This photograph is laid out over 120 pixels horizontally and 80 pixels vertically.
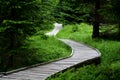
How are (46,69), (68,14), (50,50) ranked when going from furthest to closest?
(68,14), (50,50), (46,69)

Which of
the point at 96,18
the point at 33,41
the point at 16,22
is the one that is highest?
the point at 16,22

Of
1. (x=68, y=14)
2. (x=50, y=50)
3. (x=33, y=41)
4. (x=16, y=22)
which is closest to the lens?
(x=16, y=22)

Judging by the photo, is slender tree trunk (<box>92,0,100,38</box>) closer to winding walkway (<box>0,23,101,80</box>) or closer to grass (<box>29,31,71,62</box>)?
grass (<box>29,31,71,62</box>)

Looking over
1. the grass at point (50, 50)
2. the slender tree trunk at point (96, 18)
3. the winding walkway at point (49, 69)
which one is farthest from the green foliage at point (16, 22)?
the slender tree trunk at point (96, 18)

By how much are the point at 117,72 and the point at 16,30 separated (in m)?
6.81

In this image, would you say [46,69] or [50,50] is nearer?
[46,69]

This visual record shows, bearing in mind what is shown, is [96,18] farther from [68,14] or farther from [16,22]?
[68,14]

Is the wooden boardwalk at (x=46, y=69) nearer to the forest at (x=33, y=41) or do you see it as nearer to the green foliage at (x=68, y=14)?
the forest at (x=33, y=41)

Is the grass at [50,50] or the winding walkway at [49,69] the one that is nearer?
the winding walkway at [49,69]

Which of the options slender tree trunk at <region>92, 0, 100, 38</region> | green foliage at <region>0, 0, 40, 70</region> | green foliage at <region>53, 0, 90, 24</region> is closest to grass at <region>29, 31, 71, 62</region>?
green foliage at <region>0, 0, 40, 70</region>

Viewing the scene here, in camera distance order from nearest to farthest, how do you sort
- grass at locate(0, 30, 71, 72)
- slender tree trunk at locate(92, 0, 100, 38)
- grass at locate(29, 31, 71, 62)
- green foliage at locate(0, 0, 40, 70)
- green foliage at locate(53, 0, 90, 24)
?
green foliage at locate(0, 0, 40, 70), grass at locate(0, 30, 71, 72), grass at locate(29, 31, 71, 62), slender tree trunk at locate(92, 0, 100, 38), green foliage at locate(53, 0, 90, 24)

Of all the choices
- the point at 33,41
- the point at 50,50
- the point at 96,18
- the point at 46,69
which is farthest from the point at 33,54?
the point at 96,18

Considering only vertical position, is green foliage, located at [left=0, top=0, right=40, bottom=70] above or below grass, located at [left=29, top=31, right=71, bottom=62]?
above

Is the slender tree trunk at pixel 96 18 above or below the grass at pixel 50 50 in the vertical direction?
above
